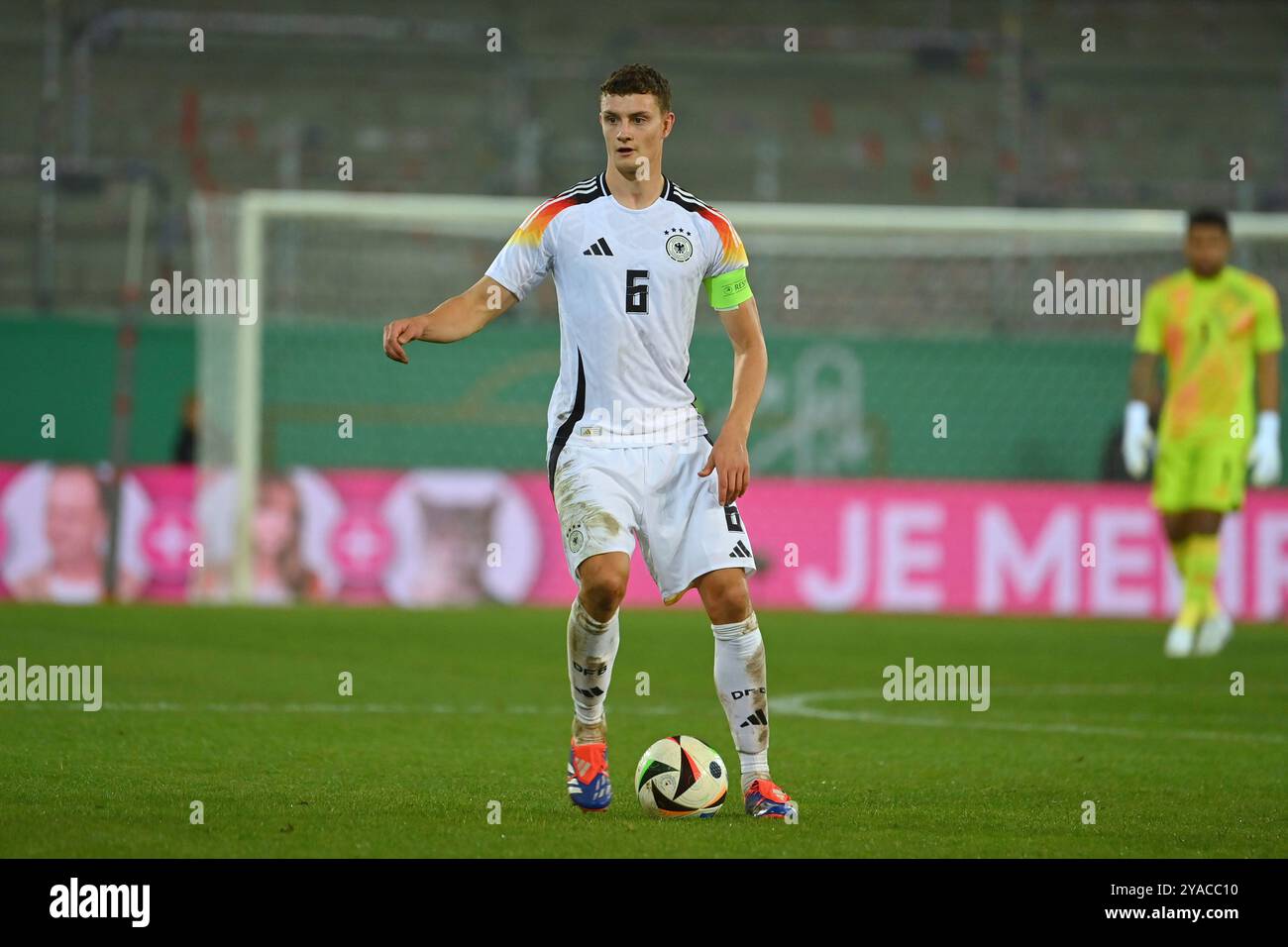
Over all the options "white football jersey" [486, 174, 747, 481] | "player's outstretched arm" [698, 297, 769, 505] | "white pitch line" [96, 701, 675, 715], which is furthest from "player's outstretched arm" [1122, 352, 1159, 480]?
"white football jersey" [486, 174, 747, 481]

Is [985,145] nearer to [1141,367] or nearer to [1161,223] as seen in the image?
[1161,223]

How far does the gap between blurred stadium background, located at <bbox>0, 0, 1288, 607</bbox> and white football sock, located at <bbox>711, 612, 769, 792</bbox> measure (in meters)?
10.2

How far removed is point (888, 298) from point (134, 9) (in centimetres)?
886

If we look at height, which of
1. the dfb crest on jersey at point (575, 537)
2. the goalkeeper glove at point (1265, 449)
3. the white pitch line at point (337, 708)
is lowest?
the white pitch line at point (337, 708)

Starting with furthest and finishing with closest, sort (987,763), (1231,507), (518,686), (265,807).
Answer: (1231,507)
(518,686)
(987,763)
(265,807)

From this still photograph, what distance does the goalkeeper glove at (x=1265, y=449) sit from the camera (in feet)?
40.0

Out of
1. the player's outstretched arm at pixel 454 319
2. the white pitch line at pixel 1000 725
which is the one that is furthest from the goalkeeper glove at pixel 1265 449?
the player's outstretched arm at pixel 454 319

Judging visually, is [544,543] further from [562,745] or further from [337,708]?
[562,745]

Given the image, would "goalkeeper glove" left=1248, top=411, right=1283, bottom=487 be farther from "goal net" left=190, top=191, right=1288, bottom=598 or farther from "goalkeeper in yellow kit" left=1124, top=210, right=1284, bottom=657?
"goal net" left=190, top=191, right=1288, bottom=598

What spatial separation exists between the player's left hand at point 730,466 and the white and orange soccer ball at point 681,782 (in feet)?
2.46

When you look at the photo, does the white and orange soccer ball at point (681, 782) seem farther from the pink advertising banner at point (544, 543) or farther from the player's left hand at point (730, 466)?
the pink advertising banner at point (544, 543)

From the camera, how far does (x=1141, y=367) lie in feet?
40.1

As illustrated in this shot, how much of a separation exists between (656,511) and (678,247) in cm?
76

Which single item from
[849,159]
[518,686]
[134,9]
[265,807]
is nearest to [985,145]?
[849,159]
